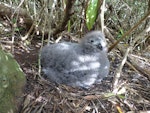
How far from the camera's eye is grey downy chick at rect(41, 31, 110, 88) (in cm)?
224

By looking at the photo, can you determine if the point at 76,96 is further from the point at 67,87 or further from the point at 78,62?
the point at 78,62

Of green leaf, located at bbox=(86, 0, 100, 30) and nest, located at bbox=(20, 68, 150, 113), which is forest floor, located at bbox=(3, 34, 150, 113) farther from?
green leaf, located at bbox=(86, 0, 100, 30)

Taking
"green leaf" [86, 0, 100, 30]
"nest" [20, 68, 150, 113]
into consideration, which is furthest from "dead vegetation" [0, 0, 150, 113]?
"green leaf" [86, 0, 100, 30]

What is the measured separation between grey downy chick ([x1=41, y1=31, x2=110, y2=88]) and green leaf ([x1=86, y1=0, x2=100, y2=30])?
37 cm

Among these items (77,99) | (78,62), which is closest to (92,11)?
(78,62)

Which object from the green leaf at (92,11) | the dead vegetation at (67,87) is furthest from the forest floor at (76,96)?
the green leaf at (92,11)

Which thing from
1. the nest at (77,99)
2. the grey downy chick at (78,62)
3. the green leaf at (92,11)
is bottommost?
the nest at (77,99)

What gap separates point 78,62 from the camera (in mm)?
A: 2285

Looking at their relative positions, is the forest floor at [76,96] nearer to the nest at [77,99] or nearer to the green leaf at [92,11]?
the nest at [77,99]

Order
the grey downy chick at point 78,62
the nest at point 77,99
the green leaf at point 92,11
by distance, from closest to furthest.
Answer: the nest at point 77,99, the grey downy chick at point 78,62, the green leaf at point 92,11

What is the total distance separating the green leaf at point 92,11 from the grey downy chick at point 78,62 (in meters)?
0.37

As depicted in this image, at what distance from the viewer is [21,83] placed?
78.4 inches

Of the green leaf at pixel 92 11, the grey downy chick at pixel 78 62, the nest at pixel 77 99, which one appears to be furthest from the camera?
the green leaf at pixel 92 11

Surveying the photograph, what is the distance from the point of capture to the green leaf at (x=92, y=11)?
262cm
